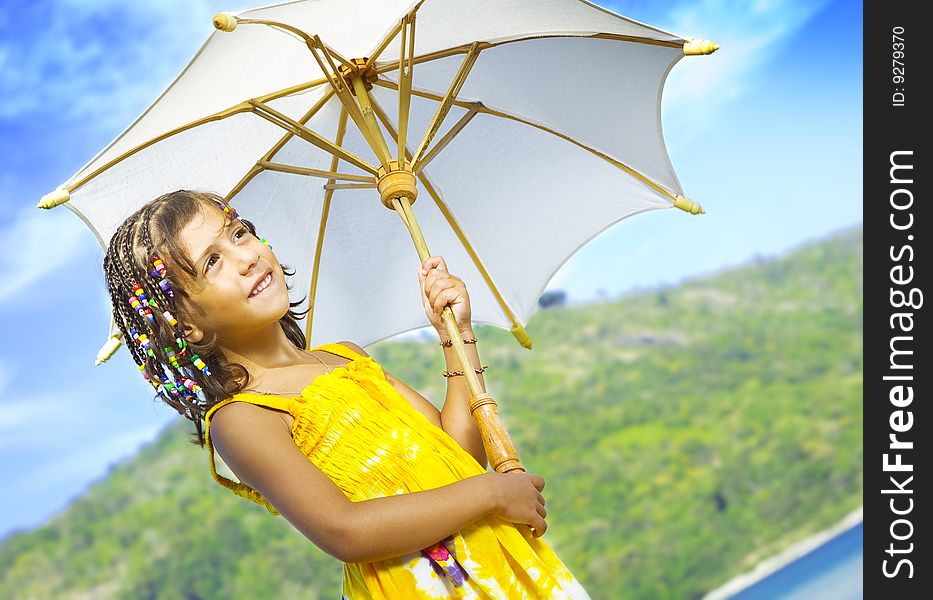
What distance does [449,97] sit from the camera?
2021mm

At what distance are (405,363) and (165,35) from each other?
793 centimetres

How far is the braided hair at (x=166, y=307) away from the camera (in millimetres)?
1625

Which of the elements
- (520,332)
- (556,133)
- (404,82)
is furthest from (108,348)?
(556,133)

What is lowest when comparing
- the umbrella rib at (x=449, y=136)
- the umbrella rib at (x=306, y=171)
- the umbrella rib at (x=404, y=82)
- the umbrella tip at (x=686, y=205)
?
the umbrella tip at (x=686, y=205)

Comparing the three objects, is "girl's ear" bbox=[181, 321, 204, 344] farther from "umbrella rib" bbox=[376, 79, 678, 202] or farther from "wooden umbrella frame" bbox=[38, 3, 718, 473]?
"umbrella rib" bbox=[376, 79, 678, 202]

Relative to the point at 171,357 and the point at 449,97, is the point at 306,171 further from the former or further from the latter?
the point at 171,357

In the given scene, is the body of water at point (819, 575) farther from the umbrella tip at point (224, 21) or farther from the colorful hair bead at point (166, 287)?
the umbrella tip at point (224, 21)

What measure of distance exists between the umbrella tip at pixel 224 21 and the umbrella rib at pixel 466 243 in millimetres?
594

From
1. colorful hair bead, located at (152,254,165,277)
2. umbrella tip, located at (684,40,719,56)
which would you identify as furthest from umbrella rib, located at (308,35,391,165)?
umbrella tip, located at (684,40,719,56)

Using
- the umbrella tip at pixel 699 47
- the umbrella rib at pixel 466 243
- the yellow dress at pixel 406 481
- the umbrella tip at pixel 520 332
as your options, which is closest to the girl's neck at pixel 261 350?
the yellow dress at pixel 406 481

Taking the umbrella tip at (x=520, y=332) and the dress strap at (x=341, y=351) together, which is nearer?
the dress strap at (x=341, y=351)

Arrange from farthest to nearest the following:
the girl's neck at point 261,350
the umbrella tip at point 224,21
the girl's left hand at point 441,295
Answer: the girl's left hand at point 441,295 < the girl's neck at point 261,350 < the umbrella tip at point 224,21

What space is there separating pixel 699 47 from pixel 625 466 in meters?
15.4
